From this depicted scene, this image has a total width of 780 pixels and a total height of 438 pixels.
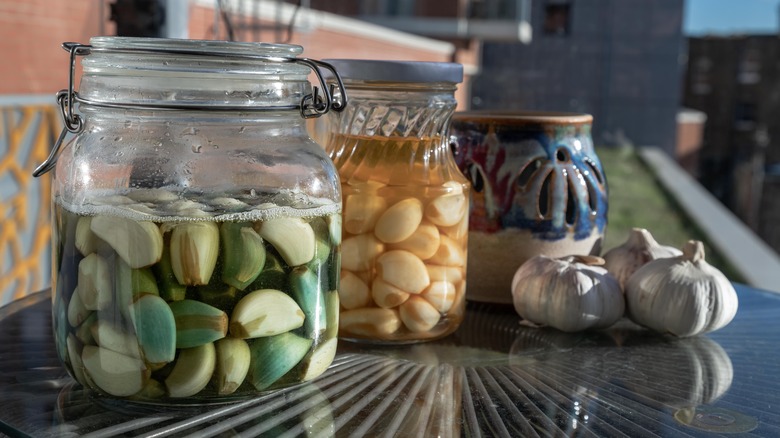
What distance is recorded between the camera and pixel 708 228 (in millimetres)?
4609

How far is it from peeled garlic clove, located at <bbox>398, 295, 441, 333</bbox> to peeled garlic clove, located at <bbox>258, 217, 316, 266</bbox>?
129 millimetres

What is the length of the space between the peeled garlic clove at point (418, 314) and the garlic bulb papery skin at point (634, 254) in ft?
0.62

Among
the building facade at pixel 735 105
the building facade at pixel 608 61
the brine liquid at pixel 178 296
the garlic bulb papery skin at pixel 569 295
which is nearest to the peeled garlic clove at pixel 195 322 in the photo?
the brine liquid at pixel 178 296

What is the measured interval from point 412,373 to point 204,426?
0.51 feet

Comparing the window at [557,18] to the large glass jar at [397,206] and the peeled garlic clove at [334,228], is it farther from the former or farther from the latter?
the peeled garlic clove at [334,228]

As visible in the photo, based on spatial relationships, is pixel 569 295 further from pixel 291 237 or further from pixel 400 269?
pixel 291 237

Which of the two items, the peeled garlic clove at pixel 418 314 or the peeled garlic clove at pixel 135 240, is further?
the peeled garlic clove at pixel 418 314

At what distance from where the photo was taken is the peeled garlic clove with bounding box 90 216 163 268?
A: 0.49 metres

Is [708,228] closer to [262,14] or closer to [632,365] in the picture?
[262,14]

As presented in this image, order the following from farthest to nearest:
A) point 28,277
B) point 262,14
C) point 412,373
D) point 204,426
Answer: point 262,14 < point 28,277 < point 412,373 < point 204,426

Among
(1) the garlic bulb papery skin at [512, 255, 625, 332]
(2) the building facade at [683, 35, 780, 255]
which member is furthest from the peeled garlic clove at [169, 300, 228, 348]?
(2) the building facade at [683, 35, 780, 255]

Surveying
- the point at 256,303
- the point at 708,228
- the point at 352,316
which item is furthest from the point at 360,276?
the point at 708,228

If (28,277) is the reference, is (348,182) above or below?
above

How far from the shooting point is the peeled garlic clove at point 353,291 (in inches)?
25.2
